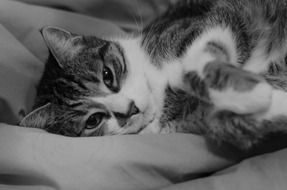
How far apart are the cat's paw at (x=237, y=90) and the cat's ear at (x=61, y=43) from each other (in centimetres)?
49

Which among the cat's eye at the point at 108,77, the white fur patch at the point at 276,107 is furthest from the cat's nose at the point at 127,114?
the white fur patch at the point at 276,107

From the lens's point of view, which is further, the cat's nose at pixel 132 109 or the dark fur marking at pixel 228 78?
the cat's nose at pixel 132 109

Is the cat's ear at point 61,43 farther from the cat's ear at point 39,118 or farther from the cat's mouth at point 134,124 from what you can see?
the cat's mouth at point 134,124

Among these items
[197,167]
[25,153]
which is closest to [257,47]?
[197,167]

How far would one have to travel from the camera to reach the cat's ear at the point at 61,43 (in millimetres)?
1180

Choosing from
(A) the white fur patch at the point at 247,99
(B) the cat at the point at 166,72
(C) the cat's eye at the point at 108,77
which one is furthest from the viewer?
(C) the cat's eye at the point at 108,77

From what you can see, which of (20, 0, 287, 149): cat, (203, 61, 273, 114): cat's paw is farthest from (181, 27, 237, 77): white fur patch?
(203, 61, 273, 114): cat's paw

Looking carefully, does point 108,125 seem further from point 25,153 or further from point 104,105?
point 25,153

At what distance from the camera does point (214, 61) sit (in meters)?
0.97

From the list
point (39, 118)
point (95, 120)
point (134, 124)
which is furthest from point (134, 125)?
point (39, 118)

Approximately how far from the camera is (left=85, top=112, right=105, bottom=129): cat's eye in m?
1.09

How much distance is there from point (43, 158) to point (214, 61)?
50cm

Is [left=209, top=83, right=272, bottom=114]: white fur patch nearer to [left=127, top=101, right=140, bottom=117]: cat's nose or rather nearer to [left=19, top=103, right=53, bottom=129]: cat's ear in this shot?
[left=127, top=101, right=140, bottom=117]: cat's nose

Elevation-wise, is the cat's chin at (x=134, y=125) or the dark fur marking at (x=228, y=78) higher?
the dark fur marking at (x=228, y=78)
